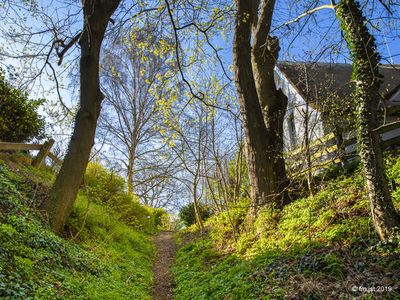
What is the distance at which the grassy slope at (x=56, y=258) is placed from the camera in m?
3.82

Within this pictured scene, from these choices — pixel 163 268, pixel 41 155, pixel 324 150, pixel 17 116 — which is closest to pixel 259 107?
pixel 324 150

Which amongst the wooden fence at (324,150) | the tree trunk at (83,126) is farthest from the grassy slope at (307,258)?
the tree trunk at (83,126)

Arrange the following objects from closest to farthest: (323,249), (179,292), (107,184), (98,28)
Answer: (323,249) < (179,292) < (98,28) < (107,184)

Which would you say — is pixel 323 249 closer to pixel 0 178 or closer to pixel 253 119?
pixel 253 119

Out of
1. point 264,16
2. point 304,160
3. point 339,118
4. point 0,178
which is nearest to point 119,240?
point 0,178

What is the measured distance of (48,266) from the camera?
15.2ft

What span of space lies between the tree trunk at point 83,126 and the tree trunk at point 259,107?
11.1ft

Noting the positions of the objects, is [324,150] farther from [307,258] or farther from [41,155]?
[41,155]

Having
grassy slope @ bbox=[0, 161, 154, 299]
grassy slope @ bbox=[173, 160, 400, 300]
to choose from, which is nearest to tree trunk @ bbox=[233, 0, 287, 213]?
grassy slope @ bbox=[173, 160, 400, 300]

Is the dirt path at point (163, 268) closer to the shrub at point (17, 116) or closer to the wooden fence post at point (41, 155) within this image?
the wooden fence post at point (41, 155)

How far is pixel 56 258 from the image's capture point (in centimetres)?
503

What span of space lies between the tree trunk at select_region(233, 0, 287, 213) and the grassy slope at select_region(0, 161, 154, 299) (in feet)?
11.6

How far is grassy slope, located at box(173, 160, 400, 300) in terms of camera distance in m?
3.96

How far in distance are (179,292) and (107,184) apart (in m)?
7.07
